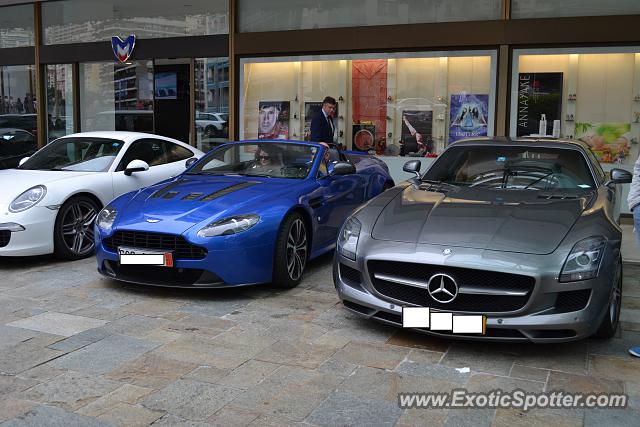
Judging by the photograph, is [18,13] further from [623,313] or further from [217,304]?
[623,313]

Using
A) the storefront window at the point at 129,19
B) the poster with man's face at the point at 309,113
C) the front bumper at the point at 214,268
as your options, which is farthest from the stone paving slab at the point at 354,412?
the storefront window at the point at 129,19

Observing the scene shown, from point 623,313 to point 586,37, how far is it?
18.3 feet

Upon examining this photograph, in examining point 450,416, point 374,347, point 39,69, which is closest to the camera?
point 450,416

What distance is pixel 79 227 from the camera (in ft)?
22.8

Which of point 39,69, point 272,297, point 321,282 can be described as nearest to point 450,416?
point 272,297

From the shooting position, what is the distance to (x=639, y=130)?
32.1ft

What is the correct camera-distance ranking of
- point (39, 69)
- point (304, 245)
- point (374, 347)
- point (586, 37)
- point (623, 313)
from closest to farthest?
point (374, 347) → point (623, 313) → point (304, 245) → point (586, 37) → point (39, 69)

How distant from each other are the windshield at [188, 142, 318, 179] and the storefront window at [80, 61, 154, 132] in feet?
22.4

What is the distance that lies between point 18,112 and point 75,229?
9335 mm

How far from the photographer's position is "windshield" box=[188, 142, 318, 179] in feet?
21.5

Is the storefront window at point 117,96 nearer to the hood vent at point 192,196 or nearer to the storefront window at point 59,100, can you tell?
the storefront window at point 59,100

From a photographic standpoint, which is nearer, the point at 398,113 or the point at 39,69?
the point at 398,113

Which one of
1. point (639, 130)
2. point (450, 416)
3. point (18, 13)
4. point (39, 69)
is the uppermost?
point (18, 13)

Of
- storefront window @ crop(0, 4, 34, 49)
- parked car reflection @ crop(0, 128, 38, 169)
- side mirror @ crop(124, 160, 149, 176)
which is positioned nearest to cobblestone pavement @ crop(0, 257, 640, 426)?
side mirror @ crop(124, 160, 149, 176)
